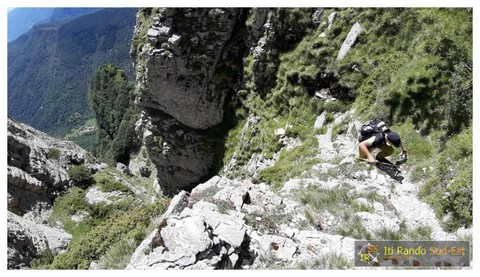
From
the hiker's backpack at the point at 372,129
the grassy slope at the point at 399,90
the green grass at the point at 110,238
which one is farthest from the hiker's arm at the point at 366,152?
the green grass at the point at 110,238

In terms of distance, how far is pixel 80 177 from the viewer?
141 feet

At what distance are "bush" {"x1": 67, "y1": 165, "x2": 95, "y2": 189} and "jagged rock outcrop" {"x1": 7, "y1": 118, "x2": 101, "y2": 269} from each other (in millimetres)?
787

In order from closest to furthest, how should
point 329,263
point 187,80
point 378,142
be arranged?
point 329,263 < point 378,142 < point 187,80

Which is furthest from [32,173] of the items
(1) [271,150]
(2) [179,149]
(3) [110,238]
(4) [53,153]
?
(3) [110,238]

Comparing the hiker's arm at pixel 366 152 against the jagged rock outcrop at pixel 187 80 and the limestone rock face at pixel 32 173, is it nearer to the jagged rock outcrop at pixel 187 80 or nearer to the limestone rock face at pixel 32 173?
the jagged rock outcrop at pixel 187 80

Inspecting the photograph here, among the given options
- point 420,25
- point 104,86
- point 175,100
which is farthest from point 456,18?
point 104,86

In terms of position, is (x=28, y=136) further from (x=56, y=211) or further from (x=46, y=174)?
(x=56, y=211)

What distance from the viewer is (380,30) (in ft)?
66.8

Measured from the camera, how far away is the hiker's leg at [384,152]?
1439 cm

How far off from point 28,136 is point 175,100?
69.5 ft

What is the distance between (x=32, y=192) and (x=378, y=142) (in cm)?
3387

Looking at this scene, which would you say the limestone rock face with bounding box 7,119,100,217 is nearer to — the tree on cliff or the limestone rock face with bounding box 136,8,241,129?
the limestone rock face with bounding box 136,8,241,129

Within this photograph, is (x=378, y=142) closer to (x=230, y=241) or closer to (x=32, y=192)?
(x=230, y=241)

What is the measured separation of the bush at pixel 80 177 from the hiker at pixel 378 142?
36850mm
